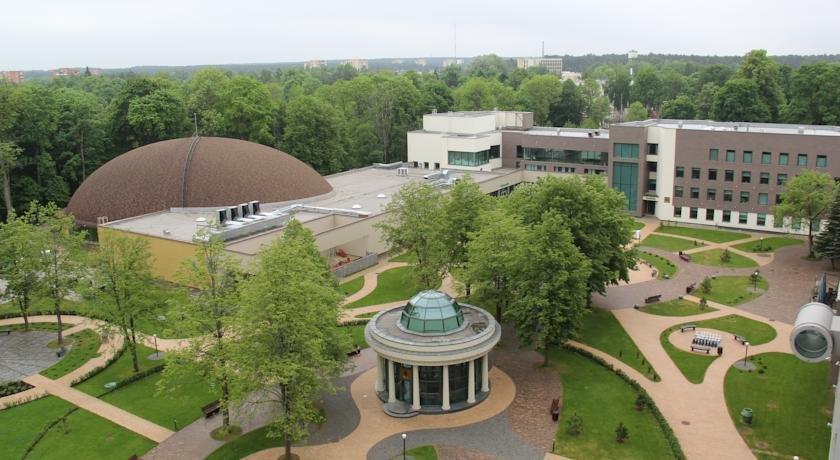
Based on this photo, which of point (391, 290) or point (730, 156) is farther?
point (730, 156)

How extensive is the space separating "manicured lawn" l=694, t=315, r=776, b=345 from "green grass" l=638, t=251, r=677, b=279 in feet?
33.9

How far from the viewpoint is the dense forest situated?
82438 mm

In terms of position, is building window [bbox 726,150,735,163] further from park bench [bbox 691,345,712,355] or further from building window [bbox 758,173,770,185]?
park bench [bbox 691,345,712,355]

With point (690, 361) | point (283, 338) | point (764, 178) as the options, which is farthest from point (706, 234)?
point (283, 338)

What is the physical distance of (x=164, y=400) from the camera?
37.1m

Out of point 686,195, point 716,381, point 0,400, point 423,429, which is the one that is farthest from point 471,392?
point 686,195

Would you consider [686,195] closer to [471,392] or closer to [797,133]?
[797,133]

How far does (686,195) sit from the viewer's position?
250ft

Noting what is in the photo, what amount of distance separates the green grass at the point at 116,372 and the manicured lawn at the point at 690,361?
3236 centimetres

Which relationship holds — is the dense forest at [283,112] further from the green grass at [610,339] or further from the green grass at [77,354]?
the green grass at [610,339]

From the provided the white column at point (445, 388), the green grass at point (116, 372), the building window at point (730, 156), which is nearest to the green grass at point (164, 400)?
the green grass at point (116, 372)

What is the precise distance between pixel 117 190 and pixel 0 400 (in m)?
33.4

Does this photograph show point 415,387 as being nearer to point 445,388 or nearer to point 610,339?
point 445,388

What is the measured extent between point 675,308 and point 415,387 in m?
24.9
